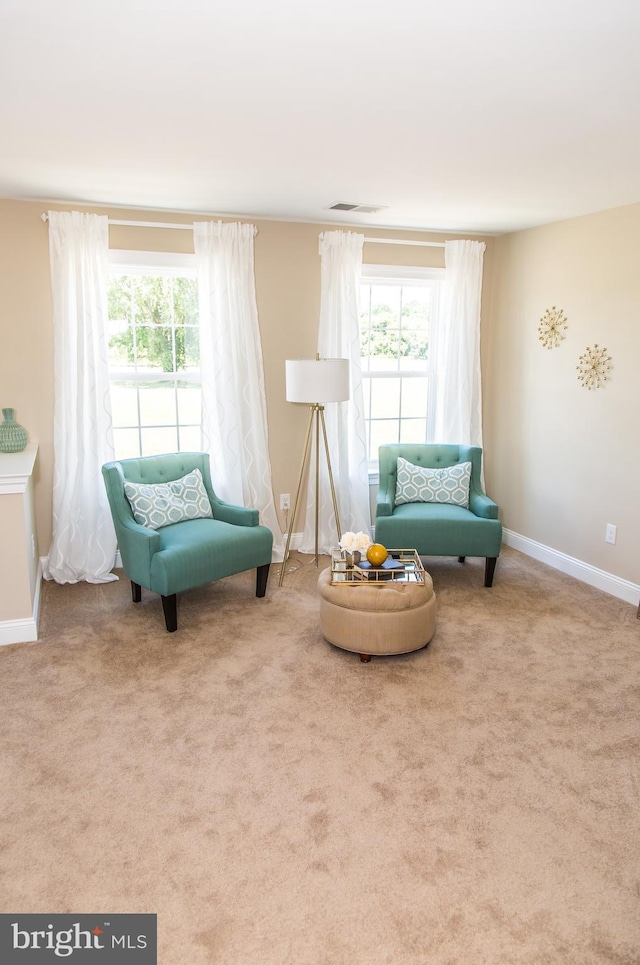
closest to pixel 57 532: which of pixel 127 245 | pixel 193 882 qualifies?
pixel 127 245

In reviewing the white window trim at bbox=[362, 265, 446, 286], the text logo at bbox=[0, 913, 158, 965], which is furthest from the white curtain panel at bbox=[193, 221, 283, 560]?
the text logo at bbox=[0, 913, 158, 965]

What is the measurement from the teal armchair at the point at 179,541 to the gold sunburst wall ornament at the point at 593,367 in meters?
2.36

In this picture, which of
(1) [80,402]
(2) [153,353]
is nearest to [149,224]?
(2) [153,353]

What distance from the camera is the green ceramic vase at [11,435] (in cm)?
415

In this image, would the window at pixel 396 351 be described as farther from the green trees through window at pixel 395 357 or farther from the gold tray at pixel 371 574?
the gold tray at pixel 371 574

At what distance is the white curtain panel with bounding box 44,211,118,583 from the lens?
13.7 feet

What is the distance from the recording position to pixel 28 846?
7.09 ft

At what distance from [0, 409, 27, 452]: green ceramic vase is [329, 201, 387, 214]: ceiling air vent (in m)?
2.44

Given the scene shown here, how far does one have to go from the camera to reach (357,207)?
4254mm

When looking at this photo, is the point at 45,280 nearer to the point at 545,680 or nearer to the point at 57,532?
the point at 57,532

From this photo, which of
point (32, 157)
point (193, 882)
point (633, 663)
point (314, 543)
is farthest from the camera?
point (314, 543)

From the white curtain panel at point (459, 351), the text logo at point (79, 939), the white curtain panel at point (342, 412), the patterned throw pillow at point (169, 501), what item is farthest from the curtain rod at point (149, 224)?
the text logo at point (79, 939)

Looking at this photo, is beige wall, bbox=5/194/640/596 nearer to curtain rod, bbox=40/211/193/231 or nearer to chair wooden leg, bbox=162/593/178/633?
curtain rod, bbox=40/211/193/231

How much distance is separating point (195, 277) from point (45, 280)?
3.21 feet
